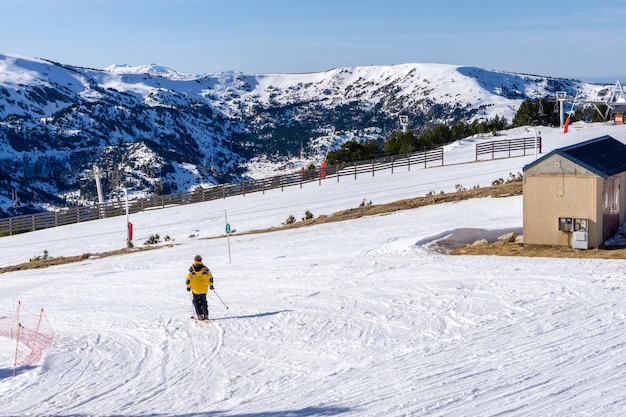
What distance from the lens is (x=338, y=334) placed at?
14250 millimetres

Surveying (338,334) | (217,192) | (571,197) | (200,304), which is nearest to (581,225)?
(571,197)

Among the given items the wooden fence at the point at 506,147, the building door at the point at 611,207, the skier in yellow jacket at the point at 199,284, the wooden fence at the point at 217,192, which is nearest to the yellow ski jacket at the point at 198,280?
the skier in yellow jacket at the point at 199,284

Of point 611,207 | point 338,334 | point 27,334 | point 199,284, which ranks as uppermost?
point 611,207

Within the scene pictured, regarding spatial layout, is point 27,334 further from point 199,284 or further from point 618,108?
point 618,108

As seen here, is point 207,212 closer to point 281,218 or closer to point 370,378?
point 281,218

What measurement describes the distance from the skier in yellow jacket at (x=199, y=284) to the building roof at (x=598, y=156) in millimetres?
9817

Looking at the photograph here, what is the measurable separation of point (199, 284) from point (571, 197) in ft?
34.5

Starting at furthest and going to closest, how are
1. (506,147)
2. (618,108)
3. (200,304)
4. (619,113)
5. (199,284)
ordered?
(618,108), (619,113), (506,147), (200,304), (199,284)

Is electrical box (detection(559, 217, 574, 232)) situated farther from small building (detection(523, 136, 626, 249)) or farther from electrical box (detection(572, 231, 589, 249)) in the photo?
electrical box (detection(572, 231, 589, 249))

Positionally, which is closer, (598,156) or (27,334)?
(27,334)

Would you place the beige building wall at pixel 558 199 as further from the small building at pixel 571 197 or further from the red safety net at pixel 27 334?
the red safety net at pixel 27 334

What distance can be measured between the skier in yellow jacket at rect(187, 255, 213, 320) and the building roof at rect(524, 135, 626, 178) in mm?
9817

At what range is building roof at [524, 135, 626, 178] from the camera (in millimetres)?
19922

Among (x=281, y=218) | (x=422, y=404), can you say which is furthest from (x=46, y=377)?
(x=281, y=218)
